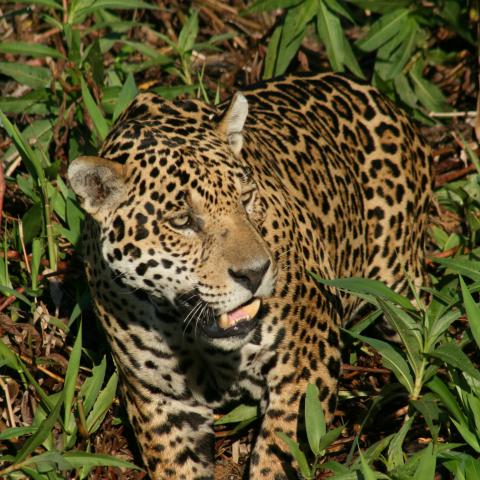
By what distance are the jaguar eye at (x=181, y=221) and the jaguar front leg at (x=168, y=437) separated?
102 cm

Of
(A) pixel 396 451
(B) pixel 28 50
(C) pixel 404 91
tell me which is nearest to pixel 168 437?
(A) pixel 396 451

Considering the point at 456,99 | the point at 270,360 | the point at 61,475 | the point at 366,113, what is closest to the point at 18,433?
the point at 61,475

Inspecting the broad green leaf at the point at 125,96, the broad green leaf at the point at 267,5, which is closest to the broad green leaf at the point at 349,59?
the broad green leaf at the point at 267,5

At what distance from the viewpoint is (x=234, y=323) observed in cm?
484

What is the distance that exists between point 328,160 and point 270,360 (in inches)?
52.0

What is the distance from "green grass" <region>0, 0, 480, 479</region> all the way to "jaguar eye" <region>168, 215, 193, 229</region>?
2.87 feet

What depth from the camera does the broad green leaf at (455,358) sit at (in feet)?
16.2

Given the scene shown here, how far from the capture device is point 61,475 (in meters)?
5.07

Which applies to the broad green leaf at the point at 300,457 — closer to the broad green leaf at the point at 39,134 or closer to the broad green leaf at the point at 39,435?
the broad green leaf at the point at 39,435

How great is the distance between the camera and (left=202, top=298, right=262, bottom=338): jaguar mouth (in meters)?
4.84

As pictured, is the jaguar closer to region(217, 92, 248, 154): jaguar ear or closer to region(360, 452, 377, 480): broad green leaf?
region(217, 92, 248, 154): jaguar ear

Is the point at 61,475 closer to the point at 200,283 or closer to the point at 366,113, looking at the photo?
the point at 200,283

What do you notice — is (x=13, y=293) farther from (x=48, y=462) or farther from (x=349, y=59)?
(x=349, y=59)

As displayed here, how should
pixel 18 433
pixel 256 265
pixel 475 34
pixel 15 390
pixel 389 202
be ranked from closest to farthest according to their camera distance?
pixel 256 265, pixel 18 433, pixel 15 390, pixel 389 202, pixel 475 34
